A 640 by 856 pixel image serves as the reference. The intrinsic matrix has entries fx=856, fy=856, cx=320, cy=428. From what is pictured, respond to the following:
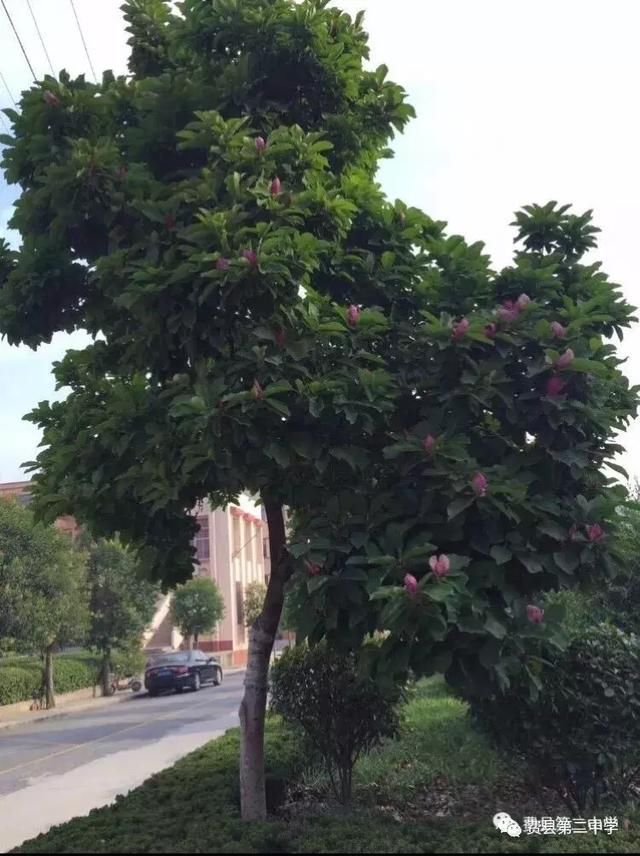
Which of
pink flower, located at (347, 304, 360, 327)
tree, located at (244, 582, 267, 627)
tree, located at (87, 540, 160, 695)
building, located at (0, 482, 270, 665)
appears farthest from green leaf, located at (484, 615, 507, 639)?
building, located at (0, 482, 270, 665)

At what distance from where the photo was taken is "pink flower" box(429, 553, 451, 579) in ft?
11.8

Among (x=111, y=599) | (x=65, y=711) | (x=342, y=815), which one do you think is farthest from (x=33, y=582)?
(x=342, y=815)

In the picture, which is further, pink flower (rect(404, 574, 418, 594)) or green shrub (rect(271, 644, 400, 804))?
green shrub (rect(271, 644, 400, 804))

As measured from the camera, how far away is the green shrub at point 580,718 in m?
5.12

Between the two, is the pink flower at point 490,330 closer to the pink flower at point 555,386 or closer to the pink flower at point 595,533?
the pink flower at point 555,386

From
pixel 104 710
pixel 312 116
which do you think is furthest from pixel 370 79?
pixel 104 710

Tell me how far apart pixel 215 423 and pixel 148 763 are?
9415 millimetres

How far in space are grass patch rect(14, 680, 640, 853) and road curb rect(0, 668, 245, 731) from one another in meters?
13.7

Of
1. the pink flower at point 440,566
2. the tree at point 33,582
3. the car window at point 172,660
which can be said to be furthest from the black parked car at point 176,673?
the pink flower at point 440,566

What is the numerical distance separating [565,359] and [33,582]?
1867 cm

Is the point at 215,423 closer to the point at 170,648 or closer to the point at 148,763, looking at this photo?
the point at 148,763

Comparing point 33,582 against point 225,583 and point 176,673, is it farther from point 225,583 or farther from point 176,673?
point 225,583

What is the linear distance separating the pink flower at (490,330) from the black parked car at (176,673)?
25480 mm

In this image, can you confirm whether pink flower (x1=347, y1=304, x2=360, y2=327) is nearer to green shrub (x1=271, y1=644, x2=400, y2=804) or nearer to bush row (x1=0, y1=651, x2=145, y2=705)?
green shrub (x1=271, y1=644, x2=400, y2=804)
